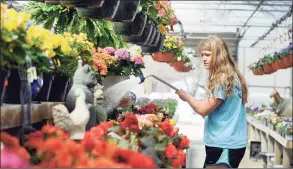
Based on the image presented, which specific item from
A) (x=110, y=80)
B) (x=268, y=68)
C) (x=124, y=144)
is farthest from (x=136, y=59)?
(x=268, y=68)

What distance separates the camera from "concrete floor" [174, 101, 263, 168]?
162 inches

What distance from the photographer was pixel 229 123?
253cm

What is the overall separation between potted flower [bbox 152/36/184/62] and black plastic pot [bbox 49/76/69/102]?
14.6 ft

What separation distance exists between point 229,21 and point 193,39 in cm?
266

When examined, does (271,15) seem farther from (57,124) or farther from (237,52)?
(57,124)

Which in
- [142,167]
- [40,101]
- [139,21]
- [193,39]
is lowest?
[142,167]

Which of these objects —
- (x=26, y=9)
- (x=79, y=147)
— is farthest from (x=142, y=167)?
(x=26, y=9)

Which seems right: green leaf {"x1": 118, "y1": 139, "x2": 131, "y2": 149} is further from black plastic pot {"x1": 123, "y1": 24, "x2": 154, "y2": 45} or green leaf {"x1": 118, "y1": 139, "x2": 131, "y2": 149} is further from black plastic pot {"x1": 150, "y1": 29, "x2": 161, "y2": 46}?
black plastic pot {"x1": 150, "y1": 29, "x2": 161, "y2": 46}

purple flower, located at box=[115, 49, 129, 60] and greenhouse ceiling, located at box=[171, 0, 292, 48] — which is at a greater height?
greenhouse ceiling, located at box=[171, 0, 292, 48]

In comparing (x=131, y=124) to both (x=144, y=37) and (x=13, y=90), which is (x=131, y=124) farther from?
(x=144, y=37)

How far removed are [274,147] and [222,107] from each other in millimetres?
5438

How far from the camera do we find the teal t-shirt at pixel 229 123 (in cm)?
253

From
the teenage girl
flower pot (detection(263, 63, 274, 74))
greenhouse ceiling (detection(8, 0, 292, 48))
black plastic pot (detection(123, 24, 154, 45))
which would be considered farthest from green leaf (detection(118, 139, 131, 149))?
greenhouse ceiling (detection(8, 0, 292, 48))

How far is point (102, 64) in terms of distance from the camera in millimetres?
2484
